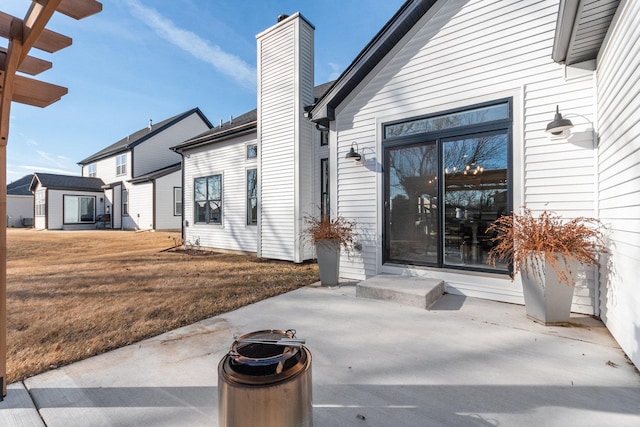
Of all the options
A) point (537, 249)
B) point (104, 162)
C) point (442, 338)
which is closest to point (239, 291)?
point (442, 338)

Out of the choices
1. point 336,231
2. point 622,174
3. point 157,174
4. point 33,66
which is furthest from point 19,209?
point 622,174

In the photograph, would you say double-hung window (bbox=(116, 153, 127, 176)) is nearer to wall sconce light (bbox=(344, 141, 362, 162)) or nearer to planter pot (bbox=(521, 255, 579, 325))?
wall sconce light (bbox=(344, 141, 362, 162))

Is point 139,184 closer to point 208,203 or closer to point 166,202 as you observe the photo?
point 166,202

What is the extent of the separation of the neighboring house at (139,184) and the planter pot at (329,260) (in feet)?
48.6

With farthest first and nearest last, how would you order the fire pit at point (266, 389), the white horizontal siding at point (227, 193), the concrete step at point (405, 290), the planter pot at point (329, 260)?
the white horizontal siding at point (227, 193)
the planter pot at point (329, 260)
the concrete step at point (405, 290)
the fire pit at point (266, 389)

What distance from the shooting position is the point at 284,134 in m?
7.20

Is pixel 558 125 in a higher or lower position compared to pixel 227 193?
higher

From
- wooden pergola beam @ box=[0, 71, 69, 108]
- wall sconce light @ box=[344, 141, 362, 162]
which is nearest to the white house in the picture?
wall sconce light @ box=[344, 141, 362, 162]

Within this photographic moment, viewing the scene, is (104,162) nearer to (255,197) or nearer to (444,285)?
(255,197)

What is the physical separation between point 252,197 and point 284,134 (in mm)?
2273

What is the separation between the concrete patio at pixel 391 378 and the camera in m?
1.70

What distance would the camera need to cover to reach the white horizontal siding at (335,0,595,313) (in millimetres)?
3488

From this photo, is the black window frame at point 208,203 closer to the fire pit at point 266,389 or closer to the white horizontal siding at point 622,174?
the fire pit at point 266,389

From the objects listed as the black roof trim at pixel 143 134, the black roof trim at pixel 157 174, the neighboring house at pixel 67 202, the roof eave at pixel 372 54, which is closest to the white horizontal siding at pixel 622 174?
the roof eave at pixel 372 54
